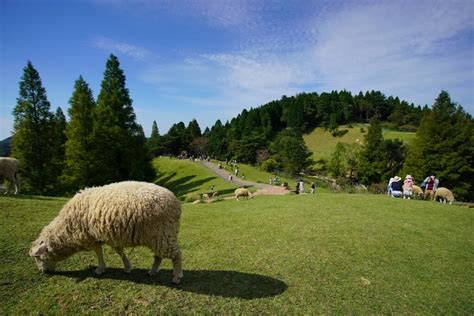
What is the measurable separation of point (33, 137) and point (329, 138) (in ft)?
278

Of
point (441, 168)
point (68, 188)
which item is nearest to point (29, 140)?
point (68, 188)

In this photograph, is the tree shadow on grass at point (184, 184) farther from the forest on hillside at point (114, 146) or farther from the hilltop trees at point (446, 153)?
the hilltop trees at point (446, 153)

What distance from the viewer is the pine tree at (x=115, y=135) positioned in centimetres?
2341

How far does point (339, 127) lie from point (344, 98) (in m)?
18.9

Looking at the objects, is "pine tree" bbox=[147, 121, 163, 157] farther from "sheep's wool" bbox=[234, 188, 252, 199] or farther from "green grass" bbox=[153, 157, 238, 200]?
"sheep's wool" bbox=[234, 188, 252, 199]

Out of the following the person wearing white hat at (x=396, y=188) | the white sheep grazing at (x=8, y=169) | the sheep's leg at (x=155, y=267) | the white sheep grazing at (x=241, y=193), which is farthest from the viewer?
the white sheep grazing at (x=241, y=193)

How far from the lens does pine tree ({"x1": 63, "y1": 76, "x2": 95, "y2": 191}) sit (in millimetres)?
22469

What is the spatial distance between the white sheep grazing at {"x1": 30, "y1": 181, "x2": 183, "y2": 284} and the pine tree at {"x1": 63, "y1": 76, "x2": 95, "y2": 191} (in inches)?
737

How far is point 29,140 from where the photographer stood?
2295 cm

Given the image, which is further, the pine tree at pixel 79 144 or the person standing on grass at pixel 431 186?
the pine tree at pixel 79 144

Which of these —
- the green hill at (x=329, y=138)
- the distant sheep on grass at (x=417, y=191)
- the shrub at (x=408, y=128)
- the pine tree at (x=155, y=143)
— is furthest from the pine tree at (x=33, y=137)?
the shrub at (x=408, y=128)

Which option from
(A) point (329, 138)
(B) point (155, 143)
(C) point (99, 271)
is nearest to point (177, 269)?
(C) point (99, 271)

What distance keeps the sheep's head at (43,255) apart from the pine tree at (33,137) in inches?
837

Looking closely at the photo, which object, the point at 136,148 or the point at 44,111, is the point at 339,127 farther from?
the point at 44,111
